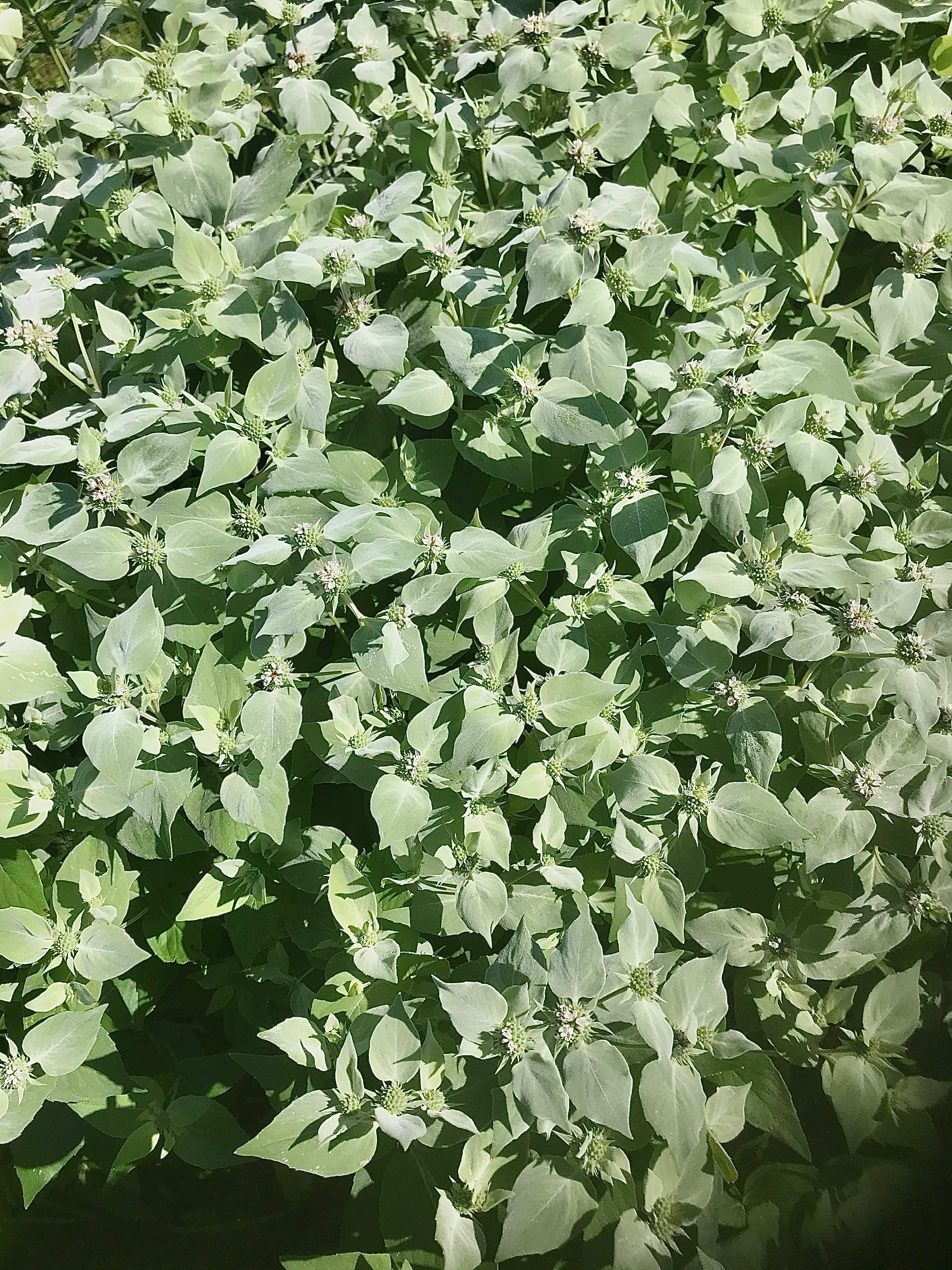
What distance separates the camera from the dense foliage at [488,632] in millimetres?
1115

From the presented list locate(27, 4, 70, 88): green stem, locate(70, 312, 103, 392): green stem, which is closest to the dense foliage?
locate(70, 312, 103, 392): green stem

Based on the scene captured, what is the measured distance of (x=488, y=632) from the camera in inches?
45.4

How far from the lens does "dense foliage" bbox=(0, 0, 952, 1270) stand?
3.66 feet

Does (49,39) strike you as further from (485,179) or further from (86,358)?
(485,179)

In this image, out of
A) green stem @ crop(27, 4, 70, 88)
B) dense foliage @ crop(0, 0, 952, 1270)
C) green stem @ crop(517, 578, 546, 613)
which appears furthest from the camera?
green stem @ crop(27, 4, 70, 88)

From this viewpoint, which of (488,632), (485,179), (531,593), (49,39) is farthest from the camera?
(49,39)

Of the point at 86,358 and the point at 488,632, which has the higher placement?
the point at 86,358

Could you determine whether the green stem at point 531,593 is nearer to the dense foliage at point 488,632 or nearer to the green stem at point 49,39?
the dense foliage at point 488,632

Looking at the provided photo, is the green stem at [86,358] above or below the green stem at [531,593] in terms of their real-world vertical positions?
above

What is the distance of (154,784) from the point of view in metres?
1.15

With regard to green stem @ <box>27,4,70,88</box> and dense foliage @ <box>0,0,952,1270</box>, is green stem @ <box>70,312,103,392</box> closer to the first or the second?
dense foliage @ <box>0,0,952,1270</box>

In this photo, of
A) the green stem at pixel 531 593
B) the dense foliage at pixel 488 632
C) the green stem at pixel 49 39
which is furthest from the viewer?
the green stem at pixel 49 39

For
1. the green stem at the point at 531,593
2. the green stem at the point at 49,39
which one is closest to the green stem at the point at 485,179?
the green stem at the point at 531,593

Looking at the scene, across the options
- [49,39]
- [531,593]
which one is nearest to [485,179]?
[531,593]
